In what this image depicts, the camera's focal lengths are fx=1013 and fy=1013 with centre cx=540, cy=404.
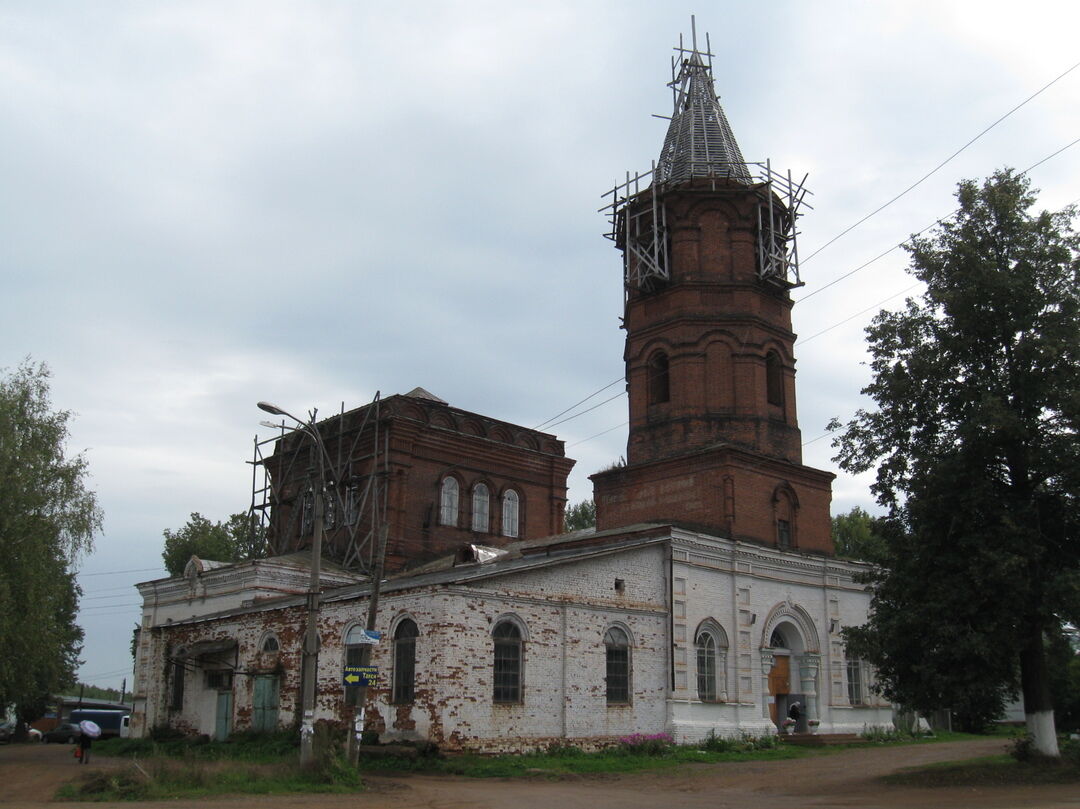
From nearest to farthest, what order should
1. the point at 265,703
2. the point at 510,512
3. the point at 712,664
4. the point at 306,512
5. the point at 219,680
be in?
the point at 712,664 < the point at 265,703 < the point at 219,680 < the point at 306,512 < the point at 510,512

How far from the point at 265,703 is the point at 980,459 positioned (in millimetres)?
19526

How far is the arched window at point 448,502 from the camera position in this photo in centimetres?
3734

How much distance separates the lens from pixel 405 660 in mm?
23500

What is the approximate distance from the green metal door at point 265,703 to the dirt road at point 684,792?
540 centimetres

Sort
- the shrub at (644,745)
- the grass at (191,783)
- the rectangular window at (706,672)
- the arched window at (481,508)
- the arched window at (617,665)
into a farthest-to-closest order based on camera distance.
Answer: the arched window at (481,508)
the rectangular window at (706,672)
the arched window at (617,665)
the shrub at (644,745)
the grass at (191,783)

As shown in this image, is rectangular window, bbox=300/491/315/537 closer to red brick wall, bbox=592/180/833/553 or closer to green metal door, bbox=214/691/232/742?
green metal door, bbox=214/691/232/742

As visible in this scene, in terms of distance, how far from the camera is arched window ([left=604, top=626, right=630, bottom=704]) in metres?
25.2

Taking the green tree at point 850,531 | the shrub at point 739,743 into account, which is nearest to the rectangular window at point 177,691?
the shrub at point 739,743

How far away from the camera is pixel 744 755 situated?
24.9m

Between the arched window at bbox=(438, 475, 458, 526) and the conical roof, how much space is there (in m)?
13.5

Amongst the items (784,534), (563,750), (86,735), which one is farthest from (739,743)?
(86,735)

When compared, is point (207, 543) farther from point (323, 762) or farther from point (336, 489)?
point (323, 762)

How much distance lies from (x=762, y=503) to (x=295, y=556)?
55.2 ft

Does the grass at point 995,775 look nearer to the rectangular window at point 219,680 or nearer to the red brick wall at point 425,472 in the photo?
the rectangular window at point 219,680
